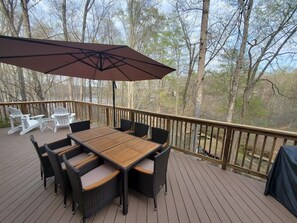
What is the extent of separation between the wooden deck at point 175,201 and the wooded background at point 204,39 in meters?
2.65

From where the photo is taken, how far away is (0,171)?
99.0 inches

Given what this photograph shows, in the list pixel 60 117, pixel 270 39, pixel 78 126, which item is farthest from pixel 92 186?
pixel 270 39

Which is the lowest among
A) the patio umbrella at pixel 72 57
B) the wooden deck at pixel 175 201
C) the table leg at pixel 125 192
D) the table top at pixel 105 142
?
the wooden deck at pixel 175 201

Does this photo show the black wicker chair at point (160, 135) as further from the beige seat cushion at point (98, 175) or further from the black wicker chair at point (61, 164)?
the black wicker chair at point (61, 164)

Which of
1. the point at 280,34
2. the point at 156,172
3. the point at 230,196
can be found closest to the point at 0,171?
the point at 156,172

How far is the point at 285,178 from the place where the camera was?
1815 millimetres

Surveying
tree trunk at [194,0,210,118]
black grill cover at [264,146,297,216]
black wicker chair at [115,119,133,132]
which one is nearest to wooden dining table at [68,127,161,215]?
black wicker chair at [115,119,133,132]

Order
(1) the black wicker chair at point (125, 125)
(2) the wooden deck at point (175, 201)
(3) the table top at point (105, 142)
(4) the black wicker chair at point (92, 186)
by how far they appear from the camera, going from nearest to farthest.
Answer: (4) the black wicker chair at point (92, 186) < (2) the wooden deck at point (175, 201) < (3) the table top at point (105, 142) < (1) the black wicker chair at point (125, 125)

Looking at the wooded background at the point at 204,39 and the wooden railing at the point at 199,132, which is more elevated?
the wooded background at the point at 204,39

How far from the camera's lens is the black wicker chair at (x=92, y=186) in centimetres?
139

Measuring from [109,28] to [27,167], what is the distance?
9.62 m

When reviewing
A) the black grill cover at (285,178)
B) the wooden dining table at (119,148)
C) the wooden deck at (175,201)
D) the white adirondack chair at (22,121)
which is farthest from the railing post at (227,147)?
the white adirondack chair at (22,121)

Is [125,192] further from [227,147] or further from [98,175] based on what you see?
[227,147]

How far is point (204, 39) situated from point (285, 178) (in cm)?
381
